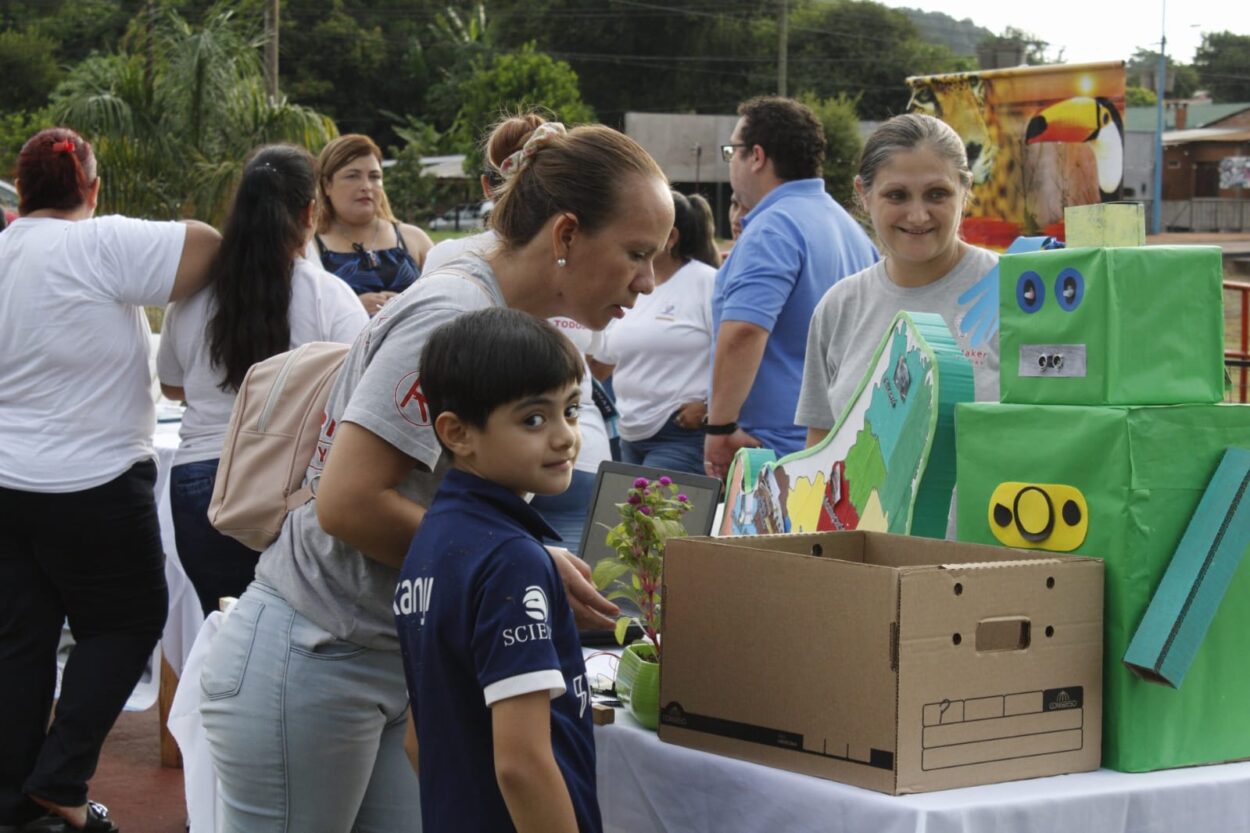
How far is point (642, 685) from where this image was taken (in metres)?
1.97

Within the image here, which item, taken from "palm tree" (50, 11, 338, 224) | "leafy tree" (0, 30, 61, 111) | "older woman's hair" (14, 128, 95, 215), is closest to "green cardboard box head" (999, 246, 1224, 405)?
"older woman's hair" (14, 128, 95, 215)

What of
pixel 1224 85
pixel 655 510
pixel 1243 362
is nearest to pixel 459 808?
pixel 655 510

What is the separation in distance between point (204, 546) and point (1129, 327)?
7.87 feet

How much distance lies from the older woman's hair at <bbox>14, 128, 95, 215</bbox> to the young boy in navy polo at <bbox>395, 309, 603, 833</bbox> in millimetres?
2295

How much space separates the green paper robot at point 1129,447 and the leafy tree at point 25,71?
163ft

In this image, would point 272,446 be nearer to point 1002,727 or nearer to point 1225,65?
point 1002,727

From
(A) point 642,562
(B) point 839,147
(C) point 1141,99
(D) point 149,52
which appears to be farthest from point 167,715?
(C) point 1141,99

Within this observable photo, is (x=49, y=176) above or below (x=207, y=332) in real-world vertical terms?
above

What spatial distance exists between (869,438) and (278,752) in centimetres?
98

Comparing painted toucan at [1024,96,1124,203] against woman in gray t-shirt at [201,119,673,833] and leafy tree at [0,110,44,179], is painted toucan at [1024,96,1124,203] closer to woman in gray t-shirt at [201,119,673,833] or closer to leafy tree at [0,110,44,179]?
woman in gray t-shirt at [201,119,673,833]

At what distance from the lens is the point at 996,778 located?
1.71 m

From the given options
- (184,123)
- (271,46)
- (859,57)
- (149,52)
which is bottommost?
(184,123)

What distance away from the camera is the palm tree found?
14.5 m

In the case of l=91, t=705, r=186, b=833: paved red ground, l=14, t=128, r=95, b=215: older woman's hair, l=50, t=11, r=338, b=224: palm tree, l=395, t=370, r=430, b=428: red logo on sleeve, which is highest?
l=50, t=11, r=338, b=224: palm tree
